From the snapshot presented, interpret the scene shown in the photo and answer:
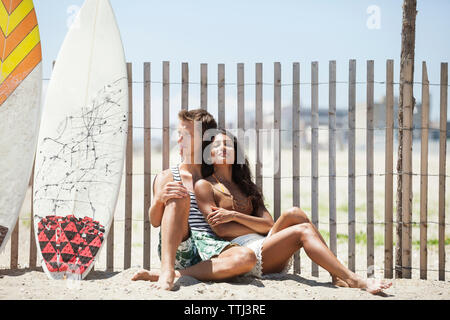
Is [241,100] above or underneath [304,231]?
above

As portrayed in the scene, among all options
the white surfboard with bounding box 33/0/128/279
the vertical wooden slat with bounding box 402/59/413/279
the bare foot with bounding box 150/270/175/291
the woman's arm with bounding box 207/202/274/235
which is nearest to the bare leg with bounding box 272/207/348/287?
the woman's arm with bounding box 207/202/274/235

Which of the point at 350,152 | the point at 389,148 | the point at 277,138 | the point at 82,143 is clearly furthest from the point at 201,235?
the point at 389,148

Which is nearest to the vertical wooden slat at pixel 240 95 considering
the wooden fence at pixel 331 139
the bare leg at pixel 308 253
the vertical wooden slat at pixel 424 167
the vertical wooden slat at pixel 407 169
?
the wooden fence at pixel 331 139

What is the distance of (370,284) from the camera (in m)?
2.52

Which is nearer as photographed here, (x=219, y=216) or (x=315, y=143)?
(x=219, y=216)

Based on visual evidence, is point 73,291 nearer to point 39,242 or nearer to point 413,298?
point 39,242

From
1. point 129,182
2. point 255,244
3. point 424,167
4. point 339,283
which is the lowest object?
point 339,283

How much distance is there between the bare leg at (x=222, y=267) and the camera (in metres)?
2.58

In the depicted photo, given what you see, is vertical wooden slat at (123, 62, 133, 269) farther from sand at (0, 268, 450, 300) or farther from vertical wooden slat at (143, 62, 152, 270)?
sand at (0, 268, 450, 300)

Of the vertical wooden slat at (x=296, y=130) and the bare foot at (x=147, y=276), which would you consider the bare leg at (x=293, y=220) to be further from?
the bare foot at (x=147, y=276)

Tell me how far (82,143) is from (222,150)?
116cm

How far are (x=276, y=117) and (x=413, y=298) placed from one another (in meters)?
1.56

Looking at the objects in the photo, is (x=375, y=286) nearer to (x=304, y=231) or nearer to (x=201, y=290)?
(x=304, y=231)

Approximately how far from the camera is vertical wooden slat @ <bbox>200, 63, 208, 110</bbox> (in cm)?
332
